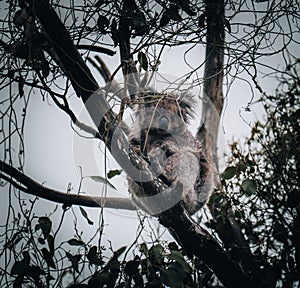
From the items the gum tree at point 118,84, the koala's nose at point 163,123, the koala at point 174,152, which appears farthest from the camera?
the koala's nose at point 163,123

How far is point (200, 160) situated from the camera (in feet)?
11.1

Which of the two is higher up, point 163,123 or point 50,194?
point 163,123

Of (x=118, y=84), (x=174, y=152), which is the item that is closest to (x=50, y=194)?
(x=118, y=84)

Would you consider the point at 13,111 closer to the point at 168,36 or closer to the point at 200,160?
the point at 168,36

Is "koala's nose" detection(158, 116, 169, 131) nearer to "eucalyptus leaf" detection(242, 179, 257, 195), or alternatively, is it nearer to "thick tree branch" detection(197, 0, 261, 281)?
"thick tree branch" detection(197, 0, 261, 281)

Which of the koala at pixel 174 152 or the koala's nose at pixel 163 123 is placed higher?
the koala's nose at pixel 163 123

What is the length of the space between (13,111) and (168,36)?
757 millimetres

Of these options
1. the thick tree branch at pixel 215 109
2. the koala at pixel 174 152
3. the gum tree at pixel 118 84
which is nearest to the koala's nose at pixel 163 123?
the koala at pixel 174 152

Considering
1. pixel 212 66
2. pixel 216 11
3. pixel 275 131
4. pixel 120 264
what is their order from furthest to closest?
pixel 275 131 → pixel 212 66 → pixel 216 11 → pixel 120 264

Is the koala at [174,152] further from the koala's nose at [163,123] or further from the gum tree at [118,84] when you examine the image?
the gum tree at [118,84]

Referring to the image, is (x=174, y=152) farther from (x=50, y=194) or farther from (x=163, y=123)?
(x=50, y=194)

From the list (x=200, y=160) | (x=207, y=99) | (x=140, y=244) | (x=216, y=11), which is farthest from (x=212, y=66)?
(x=140, y=244)

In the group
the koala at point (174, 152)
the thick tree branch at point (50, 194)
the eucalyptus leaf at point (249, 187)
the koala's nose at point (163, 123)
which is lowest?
the eucalyptus leaf at point (249, 187)

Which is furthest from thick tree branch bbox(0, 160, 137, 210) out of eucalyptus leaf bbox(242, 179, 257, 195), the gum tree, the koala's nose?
the koala's nose
